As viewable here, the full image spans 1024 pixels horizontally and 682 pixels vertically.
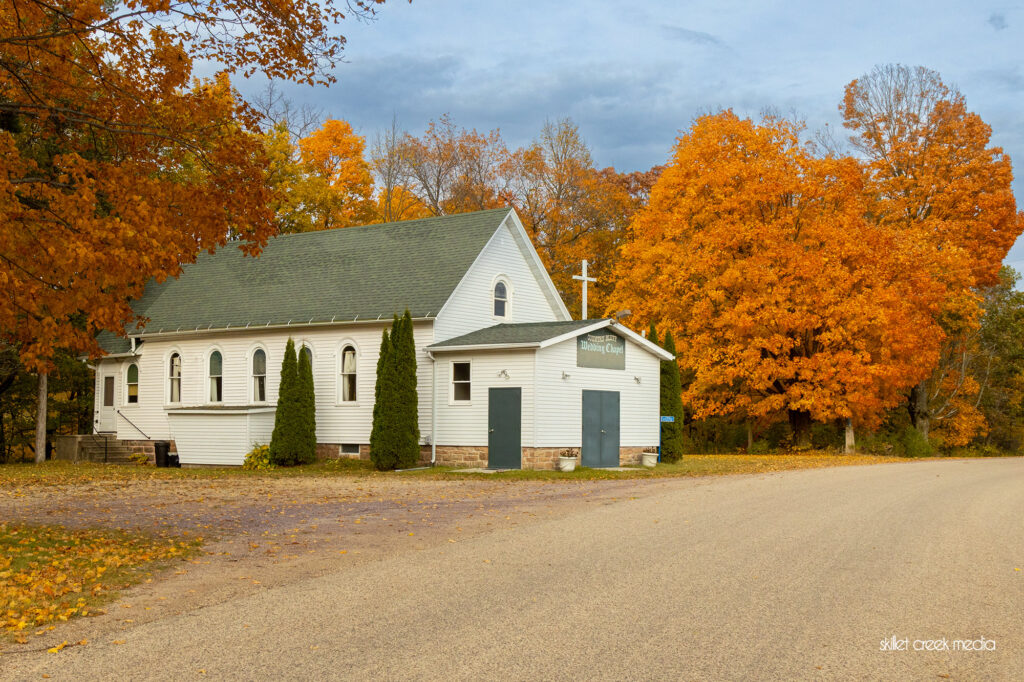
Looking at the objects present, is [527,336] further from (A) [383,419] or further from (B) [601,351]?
(A) [383,419]

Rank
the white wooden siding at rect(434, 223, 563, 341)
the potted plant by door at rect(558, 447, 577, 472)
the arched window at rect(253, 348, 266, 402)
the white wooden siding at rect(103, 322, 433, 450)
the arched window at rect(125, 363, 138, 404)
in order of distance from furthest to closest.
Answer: the arched window at rect(125, 363, 138, 404), the arched window at rect(253, 348, 266, 402), the white wooden siding at rect(103, 322, 433, 450), the white wooden siding at rect(434, 223, 563, 341), the potted plant by door at rect(558, 447, 577, 472)

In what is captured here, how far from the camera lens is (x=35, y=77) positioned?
12844 millimetres

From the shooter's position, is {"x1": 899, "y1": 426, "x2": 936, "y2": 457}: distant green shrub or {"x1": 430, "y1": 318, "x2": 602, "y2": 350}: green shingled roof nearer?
{"x1": 430, "y1": 318, "x2": 602, "y2": 350}: green shingled roof

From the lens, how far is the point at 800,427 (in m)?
39.6

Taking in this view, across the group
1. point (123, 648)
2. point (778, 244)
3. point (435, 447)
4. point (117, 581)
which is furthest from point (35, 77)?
point (778, 244)

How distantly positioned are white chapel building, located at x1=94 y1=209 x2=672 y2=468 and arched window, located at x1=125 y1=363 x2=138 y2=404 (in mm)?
70

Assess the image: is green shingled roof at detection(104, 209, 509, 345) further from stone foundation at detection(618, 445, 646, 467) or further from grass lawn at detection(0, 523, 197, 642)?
grass lawn at detection(0, 523, 197, 642)

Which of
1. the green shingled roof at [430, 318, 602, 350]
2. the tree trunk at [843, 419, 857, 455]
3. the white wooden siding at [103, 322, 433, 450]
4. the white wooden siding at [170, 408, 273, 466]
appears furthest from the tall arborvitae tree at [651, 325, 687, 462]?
the white wooden siding at [170, 408, 273, 466]

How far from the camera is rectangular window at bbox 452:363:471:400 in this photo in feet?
90.1

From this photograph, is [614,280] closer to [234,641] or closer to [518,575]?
[518,575]

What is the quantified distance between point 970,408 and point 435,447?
92.7ft

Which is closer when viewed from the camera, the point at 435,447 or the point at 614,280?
the point at 435,447

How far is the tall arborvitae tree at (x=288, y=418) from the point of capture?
92.5 ft

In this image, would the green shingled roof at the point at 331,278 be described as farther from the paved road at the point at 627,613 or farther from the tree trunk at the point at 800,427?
the paved road at the point at 627,613
